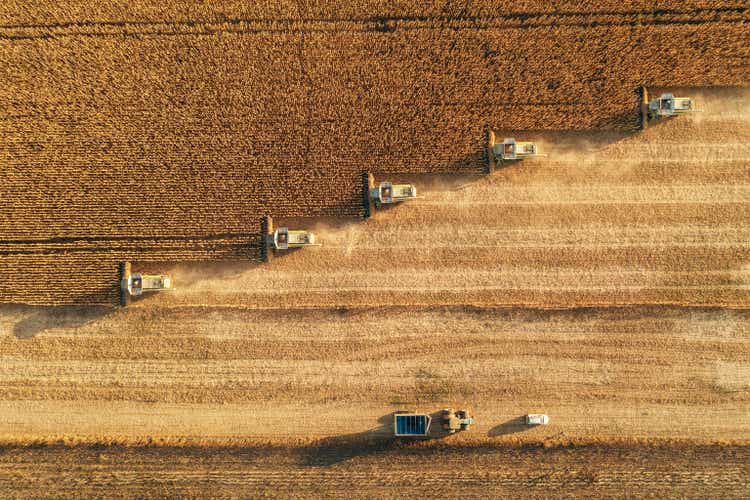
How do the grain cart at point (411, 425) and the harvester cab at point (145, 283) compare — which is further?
the harvester cab at point (145, 283)

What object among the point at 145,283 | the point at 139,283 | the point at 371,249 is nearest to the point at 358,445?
the point at 371,249

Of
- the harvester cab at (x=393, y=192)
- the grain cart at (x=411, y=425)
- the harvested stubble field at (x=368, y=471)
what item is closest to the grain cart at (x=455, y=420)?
the grain cart at (x=411, y=425)

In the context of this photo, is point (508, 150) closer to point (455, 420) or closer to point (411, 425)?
point (455, 420)

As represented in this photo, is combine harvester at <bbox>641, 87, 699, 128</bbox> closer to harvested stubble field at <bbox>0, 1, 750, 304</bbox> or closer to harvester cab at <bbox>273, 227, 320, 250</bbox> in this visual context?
harvested stubble field at <bbox>0, 1, 750, 304</bbox>

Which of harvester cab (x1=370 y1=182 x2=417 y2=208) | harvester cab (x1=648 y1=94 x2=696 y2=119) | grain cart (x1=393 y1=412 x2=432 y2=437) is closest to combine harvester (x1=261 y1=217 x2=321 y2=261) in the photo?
harvester cab (x1=370 y1=182 x2=417 y2=208)

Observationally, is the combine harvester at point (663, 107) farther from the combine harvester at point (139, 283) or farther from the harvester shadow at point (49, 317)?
the harvester shadow at point (49, 317)

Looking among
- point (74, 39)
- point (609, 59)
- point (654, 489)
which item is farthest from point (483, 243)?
point (74, 39)
